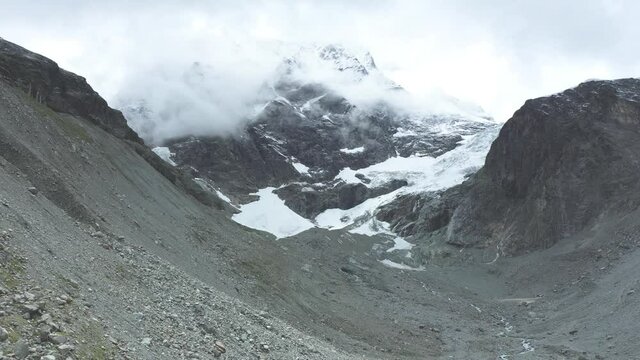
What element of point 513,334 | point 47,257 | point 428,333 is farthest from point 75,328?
point 513,334

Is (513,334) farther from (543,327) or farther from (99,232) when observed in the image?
(99,232)

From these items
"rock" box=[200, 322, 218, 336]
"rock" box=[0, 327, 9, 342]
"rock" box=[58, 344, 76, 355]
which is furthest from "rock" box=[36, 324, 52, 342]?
"rock" box=[200, 322, 218, 336]

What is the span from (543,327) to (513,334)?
3.63 meters

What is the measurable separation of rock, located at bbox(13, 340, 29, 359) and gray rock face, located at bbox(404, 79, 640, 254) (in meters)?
108

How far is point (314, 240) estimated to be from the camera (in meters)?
128

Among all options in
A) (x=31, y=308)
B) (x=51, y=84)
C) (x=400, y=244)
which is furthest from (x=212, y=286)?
(x=400, y=244)

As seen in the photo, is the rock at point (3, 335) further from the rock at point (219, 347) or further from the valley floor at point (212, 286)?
the rock at point (219, 347)

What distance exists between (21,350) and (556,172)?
128738mm

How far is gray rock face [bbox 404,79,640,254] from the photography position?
11481 cm

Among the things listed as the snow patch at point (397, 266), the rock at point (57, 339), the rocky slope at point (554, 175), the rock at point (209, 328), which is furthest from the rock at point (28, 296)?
the snow patch at point (397, 266)

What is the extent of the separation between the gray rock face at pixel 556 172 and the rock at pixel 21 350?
108399 millimetres

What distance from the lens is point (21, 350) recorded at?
44.7 ft

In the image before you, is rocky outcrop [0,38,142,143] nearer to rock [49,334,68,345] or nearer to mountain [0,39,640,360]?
mountain [0,39,640,360]

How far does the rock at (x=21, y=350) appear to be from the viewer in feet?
44.2
